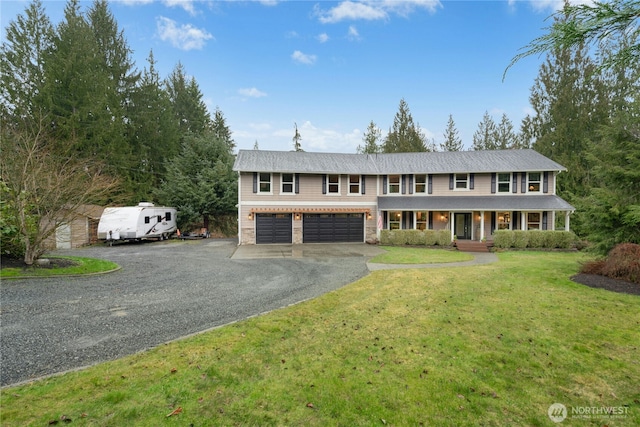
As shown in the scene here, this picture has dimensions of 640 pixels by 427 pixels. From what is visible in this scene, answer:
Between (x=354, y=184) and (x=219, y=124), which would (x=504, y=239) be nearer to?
(x=354, y=184)

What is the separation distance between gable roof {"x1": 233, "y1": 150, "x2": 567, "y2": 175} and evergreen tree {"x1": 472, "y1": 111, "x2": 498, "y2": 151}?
19651mm

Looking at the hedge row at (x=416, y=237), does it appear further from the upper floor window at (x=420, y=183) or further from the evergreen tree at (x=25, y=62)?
the evergreen tree at (x=25, y=62)

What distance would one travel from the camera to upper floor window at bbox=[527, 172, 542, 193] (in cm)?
2000

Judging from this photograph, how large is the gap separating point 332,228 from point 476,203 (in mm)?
10124

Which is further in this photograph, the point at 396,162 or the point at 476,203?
the point at 396,162

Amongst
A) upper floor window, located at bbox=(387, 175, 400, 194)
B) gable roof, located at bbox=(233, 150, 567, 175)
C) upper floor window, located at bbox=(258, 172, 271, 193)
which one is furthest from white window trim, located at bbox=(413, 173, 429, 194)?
upper floor window, located at bbox=(258, 172, 271, 193)

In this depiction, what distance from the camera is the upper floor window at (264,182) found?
20.0 meters

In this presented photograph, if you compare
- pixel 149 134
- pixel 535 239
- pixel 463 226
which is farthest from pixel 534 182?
pixel 149 134

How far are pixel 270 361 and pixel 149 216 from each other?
20.4 metres

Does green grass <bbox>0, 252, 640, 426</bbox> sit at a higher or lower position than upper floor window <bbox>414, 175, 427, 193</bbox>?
lower

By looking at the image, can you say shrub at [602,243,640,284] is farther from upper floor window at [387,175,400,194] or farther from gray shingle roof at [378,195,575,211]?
upper floor window at [387,175,400,194]

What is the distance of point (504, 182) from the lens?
20359 mm

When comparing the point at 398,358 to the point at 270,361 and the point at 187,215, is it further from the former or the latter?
the point at 187,215

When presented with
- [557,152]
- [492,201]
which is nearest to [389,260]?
[492,201]
